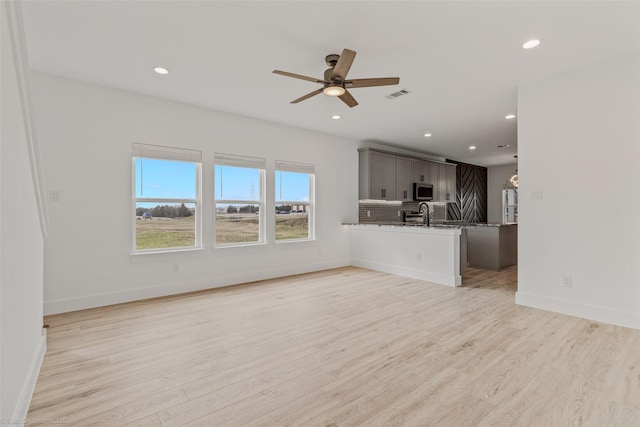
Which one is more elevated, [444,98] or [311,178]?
[444,98]

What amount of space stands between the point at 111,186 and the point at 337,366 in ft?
11.5

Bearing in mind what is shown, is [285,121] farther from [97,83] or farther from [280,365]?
[280,365]

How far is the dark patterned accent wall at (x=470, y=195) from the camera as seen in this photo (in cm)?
945

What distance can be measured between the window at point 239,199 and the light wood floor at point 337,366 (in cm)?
141

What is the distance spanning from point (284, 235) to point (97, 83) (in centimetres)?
343

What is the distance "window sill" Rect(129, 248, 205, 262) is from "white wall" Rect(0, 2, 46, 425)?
6.61ft

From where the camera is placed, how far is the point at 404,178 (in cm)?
725

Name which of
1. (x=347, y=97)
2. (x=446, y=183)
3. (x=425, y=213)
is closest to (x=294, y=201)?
(x=347, y=97)

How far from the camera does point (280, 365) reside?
7.67 feet

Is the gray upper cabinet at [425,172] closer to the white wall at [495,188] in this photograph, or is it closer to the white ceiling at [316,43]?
the white ceiling at [316,43]

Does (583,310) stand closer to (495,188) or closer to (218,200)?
(218,200)

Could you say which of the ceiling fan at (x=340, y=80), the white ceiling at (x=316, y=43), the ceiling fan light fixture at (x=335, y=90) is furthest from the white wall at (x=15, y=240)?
the ceiling fan light fixture at (x=335, y=90)

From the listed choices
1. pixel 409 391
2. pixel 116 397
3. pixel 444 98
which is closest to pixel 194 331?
pixel 116 397

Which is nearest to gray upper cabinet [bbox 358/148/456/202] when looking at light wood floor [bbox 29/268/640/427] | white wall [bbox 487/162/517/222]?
white wall [bbox 487/162/517/222]
